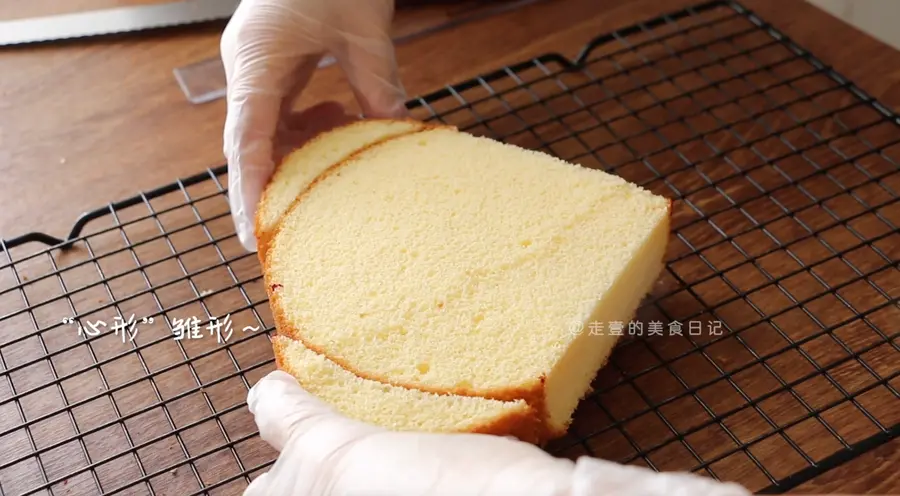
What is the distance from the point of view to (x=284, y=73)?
1723 millimetres

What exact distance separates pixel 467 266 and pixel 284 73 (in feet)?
2.03

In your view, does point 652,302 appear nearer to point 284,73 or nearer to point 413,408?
point 413,408

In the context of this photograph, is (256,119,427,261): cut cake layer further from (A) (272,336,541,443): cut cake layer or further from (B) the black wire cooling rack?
(A) (272,336,541,443): cut cake layer

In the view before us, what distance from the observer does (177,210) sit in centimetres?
182

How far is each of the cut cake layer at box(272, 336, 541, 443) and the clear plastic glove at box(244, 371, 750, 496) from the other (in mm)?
51

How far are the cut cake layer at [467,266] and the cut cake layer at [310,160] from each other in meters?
0.03

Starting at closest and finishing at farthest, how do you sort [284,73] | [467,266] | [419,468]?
1. [419,468]
2. [467,266]
3. [284,73]

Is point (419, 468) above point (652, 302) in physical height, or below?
above

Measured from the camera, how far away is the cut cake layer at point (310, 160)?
1.53 m

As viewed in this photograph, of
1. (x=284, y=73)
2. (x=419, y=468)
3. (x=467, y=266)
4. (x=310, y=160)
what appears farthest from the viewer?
(x=284, y=73)

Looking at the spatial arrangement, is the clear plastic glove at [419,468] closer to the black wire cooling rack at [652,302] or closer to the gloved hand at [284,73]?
the black wire cooling rack at [652,302]

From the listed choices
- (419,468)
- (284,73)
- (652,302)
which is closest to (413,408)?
(419,468)

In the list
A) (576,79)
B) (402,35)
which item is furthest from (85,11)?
(576,79)

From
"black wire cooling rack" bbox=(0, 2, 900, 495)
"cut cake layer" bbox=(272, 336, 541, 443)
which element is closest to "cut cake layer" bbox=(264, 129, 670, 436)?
"cut cake layer" bbox=(272, 336, 541, 443)
